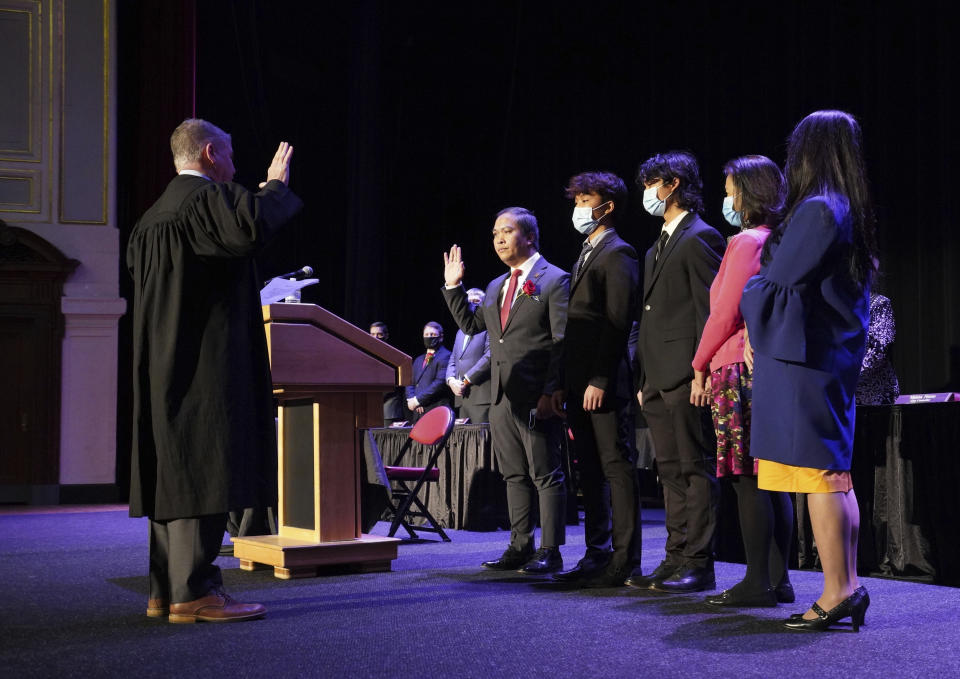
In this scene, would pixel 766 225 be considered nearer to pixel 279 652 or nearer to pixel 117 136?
pixel 279 652

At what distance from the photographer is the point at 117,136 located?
408 inches

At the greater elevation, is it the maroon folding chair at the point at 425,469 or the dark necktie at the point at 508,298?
the dark necktie at the point at 508,298

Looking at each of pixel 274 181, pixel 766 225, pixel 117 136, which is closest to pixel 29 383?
pixel 117 136

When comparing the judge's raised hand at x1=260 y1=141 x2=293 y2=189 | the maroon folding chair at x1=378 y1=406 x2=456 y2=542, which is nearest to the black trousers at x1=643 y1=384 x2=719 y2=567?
the judge's raised hand at x1=260 y1=141 x2=293 y2=189

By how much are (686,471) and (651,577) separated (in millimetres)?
442

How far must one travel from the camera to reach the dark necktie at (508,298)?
4.19 metres

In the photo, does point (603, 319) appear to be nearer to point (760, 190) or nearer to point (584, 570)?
point (760, 190)

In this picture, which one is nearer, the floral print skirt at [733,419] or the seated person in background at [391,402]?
the floral print skirt at [733,419]

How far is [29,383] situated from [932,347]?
27.0 feet

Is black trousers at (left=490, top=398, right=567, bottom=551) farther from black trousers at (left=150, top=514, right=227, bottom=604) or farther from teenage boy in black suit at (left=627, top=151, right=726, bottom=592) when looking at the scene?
black trousers at (left=150, top=514, right=227, bottom=604)

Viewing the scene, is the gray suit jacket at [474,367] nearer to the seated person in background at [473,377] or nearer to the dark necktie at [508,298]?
the seated person in background at [473,377]

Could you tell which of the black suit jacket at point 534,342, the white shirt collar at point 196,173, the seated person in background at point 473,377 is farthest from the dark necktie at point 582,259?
the seated person in background at point 473,377

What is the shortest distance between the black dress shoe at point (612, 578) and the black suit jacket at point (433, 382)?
4607mm

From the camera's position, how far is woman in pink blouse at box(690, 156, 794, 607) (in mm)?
3141
